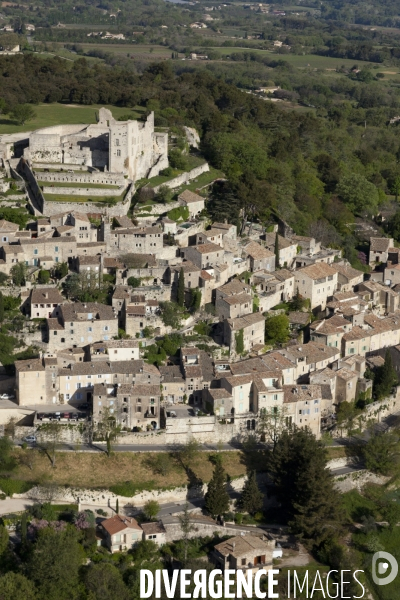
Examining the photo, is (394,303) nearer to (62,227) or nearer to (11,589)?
(62,227)

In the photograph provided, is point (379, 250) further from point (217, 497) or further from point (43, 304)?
point (217, 497)

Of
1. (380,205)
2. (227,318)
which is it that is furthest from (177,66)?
(227,318)

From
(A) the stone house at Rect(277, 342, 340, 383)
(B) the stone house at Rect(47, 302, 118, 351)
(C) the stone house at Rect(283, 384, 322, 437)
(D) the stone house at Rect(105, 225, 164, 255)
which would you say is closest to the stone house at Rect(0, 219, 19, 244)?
(D) the stone house at Rect(105, 225, 164, 255)

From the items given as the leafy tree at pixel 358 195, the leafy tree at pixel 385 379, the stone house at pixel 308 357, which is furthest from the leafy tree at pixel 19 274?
the leafy tree at pixel 358 195

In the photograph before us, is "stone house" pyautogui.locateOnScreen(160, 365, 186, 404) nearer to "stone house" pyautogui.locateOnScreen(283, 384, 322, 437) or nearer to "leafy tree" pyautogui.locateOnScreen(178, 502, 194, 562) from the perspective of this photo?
"stone house" pyautogui.locateOnScreen(283, 384, 322, 437)

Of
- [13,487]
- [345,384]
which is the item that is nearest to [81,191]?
[345,384]

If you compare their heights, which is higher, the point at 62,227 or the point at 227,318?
the point at 62,227
